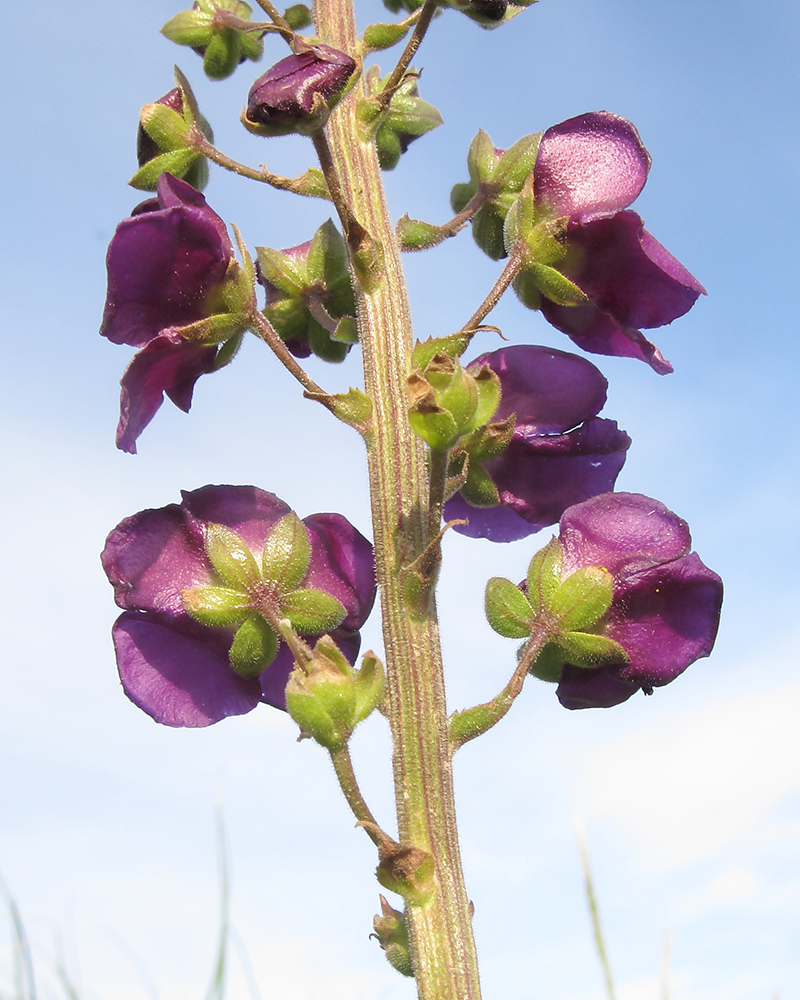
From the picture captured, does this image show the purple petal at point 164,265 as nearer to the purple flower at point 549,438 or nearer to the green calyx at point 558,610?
the purple flower at point 549,438

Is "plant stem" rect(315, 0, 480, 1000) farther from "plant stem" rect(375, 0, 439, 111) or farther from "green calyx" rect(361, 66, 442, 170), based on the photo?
"green calyx" rect(361, 66, 442, 170)

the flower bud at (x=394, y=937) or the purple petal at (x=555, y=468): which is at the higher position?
the purple petal at (x=555, y=468)

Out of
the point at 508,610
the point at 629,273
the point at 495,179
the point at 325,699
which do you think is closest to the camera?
the point at 325,699

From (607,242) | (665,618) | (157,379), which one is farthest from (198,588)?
(607,242)

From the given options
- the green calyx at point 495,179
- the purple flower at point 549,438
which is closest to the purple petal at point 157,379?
the purple flower at point 549,438

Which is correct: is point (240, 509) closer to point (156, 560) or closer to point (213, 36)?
point (156, 560)

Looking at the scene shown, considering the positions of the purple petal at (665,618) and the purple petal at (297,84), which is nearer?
the purple petal at (297,84)

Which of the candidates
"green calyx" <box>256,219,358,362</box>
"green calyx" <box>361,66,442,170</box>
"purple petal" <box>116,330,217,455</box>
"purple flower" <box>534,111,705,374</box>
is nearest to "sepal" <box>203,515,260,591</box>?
"purple petal" <box>116,330,217,455</box>
